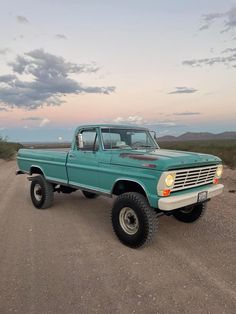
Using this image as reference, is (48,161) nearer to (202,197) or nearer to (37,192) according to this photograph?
(37,192)

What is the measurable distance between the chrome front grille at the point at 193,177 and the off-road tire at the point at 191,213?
706 mm

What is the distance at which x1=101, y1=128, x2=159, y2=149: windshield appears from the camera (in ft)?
20.2

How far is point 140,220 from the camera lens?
4.93m

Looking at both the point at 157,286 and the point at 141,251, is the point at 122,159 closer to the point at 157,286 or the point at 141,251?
the point at 141,251

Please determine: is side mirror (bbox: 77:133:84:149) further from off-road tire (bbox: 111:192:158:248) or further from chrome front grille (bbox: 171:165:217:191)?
chrome front grille (bbox: 171:165:217:191)

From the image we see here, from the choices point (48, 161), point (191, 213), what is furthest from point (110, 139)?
point (191, 213)

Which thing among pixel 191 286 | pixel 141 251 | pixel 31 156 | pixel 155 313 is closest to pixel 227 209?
pixel 141 251

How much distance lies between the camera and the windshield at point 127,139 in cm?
615

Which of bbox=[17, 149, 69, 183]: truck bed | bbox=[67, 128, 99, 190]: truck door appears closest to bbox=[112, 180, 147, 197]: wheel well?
bbox=[67, 128, 99, 190]: truck door

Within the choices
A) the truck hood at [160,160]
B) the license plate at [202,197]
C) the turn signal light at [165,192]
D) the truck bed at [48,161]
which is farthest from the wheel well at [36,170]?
the license plate at [202,197]

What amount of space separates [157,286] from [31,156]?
5.58m

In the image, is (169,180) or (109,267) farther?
(169,180)

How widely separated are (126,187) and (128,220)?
0.64 metres

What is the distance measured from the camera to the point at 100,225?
6234 millimetres
